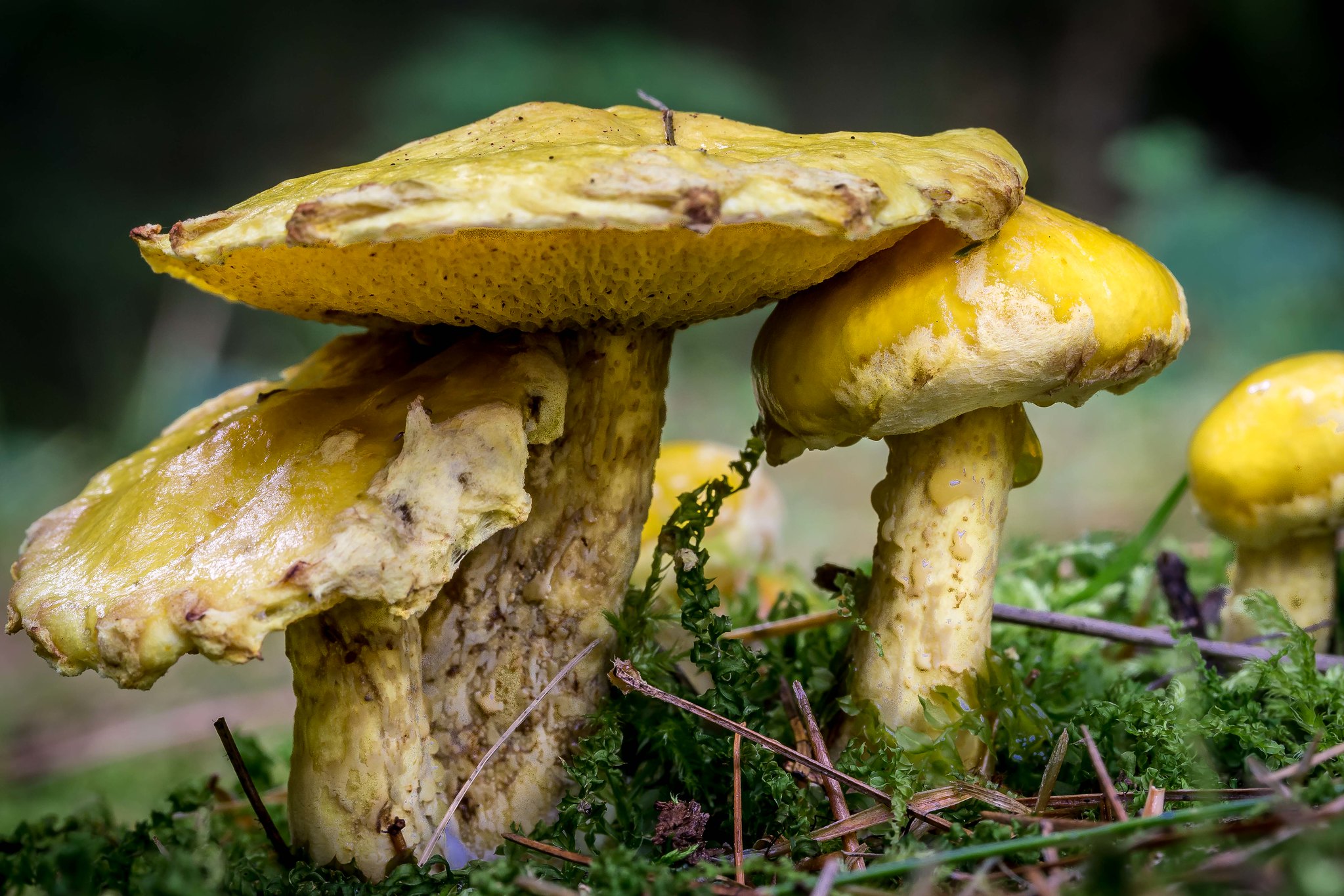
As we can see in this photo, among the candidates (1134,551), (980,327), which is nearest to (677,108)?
(1134,551)

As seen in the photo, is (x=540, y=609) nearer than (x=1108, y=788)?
No

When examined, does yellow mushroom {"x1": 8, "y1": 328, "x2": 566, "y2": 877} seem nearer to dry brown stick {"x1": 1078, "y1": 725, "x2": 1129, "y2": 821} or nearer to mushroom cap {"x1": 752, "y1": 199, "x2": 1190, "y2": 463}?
mushroom cap {"x1": 752, "y1": 199, "x2": 1190, "y2": 463}

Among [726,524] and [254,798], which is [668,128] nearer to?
[254,798]

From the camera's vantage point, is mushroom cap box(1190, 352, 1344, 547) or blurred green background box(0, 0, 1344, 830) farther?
blurred green background box(0, 0, 1344, 830)

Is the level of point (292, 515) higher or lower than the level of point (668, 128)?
lower

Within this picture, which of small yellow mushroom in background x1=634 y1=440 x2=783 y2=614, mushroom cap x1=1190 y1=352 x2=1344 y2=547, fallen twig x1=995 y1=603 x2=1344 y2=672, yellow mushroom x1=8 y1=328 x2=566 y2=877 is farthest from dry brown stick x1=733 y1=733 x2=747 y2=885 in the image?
mushroom cap x1=1190 y1=352 x2=1344 y2=547

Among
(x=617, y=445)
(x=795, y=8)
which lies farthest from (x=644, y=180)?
(x=795, y=8)

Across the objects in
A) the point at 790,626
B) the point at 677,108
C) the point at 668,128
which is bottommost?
the point at 790,626

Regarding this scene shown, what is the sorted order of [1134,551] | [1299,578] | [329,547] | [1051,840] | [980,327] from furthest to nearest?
[1134,551] < [1299,578] < [980,327] < [329,547] < [1051,840]
